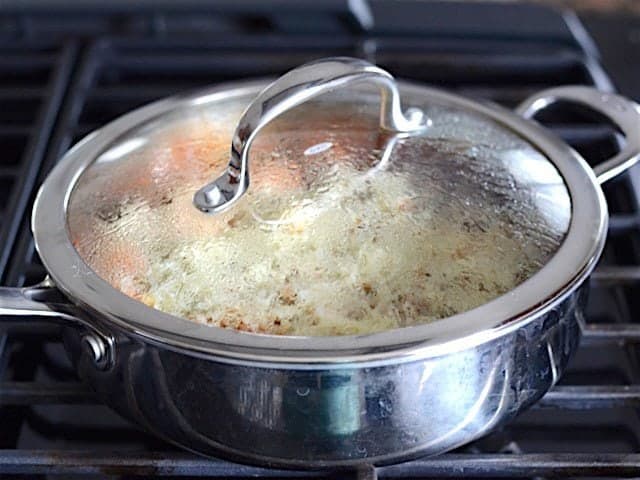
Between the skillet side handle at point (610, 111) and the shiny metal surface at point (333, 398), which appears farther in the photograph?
the skillet side handle at point (610, 111)

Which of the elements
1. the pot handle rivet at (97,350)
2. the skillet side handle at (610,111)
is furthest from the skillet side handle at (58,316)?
the skillet side handle at (610,111)

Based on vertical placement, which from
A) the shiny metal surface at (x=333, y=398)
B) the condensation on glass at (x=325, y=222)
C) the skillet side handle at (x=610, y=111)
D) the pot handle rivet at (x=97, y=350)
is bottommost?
the shiny metal surface at (x=333, y=398)

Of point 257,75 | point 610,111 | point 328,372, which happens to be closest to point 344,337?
point 328,372

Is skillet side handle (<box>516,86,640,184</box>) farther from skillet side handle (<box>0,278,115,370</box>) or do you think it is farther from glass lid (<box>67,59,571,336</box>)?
skillet side handle (<box>0,278,115,370</box>)

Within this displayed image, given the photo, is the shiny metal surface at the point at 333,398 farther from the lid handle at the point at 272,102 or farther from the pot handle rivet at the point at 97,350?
the lid handle at the point at 272,102

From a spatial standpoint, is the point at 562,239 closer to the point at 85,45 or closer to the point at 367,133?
the point at 367,133

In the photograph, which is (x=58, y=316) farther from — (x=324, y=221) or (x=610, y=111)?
(x=610, y=111)

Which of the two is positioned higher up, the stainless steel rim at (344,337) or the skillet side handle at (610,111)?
the skillet side handle at (610,111)
